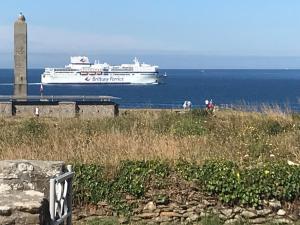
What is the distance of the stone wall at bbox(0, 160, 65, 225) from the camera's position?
14.9 ft

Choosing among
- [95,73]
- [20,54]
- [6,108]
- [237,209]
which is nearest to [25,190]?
[237,209]

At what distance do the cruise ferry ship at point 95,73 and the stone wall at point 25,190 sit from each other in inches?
5589

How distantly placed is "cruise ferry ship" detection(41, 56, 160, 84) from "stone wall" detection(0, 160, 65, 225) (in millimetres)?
141972

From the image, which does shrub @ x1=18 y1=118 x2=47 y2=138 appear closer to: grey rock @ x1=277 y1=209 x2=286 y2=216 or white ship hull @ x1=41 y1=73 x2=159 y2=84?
grey rock @ x1=277 y1=209 x2=286 y2=216

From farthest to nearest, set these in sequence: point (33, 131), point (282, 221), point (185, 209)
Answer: point (33, 131) < point (185, 209) < point (282, 221)

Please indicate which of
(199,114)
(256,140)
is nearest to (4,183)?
(256,140)

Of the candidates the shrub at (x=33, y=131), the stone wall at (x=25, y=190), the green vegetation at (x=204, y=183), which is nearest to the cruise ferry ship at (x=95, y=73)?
the shrub at (x=33, y=131)

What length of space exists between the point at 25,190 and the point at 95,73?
471ft

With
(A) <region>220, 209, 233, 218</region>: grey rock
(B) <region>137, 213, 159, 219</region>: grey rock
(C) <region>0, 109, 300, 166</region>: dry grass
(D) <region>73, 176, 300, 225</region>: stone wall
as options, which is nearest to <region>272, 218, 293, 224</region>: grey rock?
(D) <region>73, 176, 300, 225</region>: stone wall

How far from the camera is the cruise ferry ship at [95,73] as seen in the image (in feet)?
486

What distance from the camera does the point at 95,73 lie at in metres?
148

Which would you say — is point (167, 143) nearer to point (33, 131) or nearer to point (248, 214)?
point (248, 214)

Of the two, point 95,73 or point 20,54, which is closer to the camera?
point 20,54

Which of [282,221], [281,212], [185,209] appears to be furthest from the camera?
[185,209]
